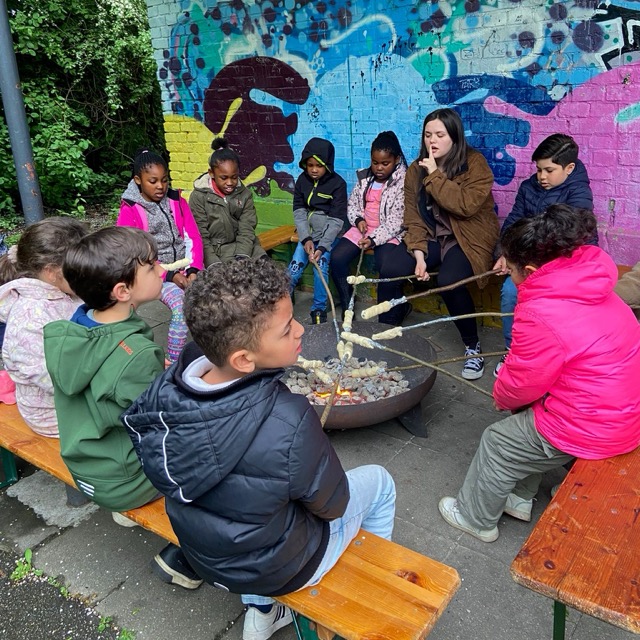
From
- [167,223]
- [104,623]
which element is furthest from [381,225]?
[104,623]

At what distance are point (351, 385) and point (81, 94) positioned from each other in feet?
30.4

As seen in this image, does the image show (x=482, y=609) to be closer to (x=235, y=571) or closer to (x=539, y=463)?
(x=539, y=463)

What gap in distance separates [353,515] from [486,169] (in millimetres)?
2983

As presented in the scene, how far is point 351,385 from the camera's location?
367 centimetres

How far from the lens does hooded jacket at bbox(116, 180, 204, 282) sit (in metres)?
4.40

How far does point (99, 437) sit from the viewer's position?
2.24 meters

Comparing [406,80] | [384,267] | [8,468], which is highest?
[406,80]

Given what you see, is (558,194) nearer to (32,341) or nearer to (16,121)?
(32,341)

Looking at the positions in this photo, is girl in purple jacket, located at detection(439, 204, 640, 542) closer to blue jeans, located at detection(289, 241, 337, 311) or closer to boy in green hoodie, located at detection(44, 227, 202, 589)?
boy in green hoodie, located at detection(44, 227, 202, 589)

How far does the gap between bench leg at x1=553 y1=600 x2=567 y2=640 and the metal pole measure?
16.2ft

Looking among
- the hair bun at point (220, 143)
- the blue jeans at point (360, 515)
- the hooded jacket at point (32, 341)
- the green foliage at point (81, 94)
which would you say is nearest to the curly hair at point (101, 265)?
the hooded jacket at point (32, 341)

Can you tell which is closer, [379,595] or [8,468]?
[379,595]

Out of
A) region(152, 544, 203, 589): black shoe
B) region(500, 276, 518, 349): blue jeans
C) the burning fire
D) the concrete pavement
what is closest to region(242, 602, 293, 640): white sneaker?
the concrete pavement

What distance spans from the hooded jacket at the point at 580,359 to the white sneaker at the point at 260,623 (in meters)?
1.24
